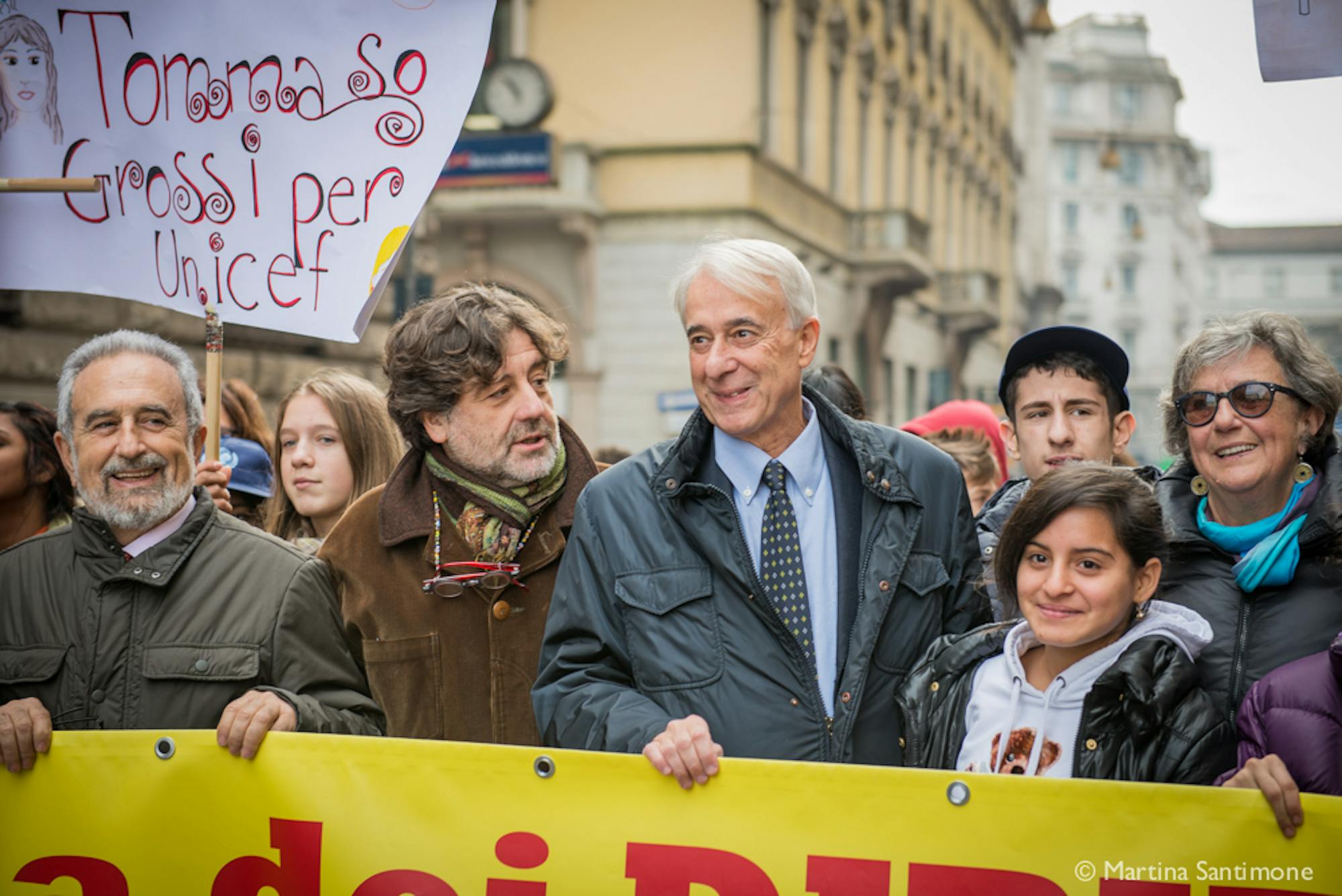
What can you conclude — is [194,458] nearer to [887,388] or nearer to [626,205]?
[626,205]

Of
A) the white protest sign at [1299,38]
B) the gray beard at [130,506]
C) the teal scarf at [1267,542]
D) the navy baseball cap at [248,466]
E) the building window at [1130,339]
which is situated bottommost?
the teal scarf at [1267,542]

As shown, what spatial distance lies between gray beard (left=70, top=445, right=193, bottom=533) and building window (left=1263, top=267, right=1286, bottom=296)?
4037 inches

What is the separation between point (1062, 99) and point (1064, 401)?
88.5 meters

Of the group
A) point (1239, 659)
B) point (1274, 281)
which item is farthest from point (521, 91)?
point (1274, 281)

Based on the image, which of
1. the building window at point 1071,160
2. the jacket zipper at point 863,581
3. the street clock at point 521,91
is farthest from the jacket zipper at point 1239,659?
the building window at point 1071,160

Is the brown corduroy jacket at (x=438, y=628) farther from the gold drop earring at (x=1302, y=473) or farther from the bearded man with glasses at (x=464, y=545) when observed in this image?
the gold drop earring at (x=1302, y=473)

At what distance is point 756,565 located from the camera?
269 centimetres

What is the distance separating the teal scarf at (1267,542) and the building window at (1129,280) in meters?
82.0

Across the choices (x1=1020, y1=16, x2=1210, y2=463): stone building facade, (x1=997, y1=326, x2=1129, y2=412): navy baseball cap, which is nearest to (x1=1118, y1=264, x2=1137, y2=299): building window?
(x1=1020, y1=16, x2=1210, y2=463): stone building facade

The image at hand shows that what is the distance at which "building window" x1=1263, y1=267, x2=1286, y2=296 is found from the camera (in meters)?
96.2

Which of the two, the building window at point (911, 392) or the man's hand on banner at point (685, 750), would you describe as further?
the building window at point (911, 392)

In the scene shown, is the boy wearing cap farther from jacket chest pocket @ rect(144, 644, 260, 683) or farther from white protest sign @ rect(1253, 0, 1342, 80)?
jacket chest pocket @ rect(144, 644, 260, 683)

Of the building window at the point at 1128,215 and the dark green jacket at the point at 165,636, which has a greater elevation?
the building window at the point at 1128,215

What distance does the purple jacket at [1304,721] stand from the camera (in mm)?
2316
